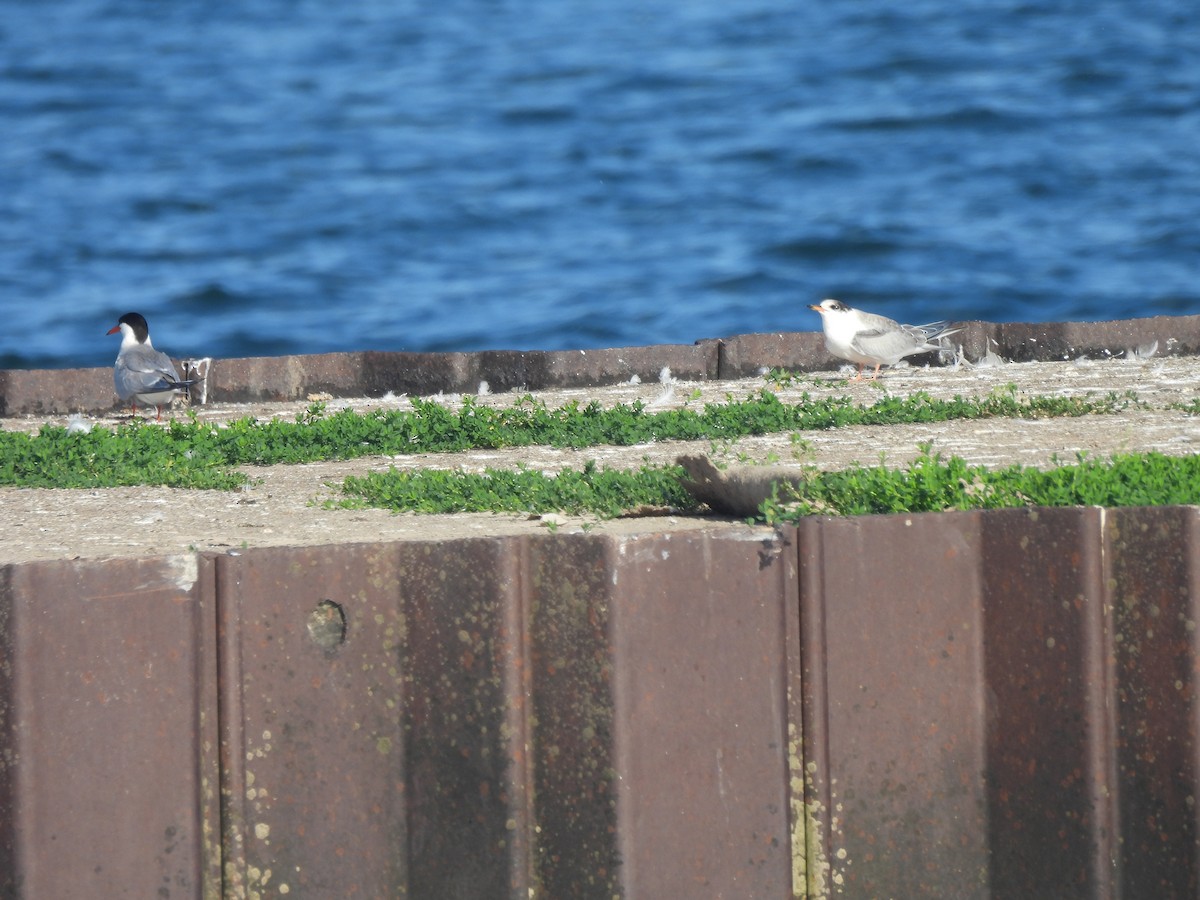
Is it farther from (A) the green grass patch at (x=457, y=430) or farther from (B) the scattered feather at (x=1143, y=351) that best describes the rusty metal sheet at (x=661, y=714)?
(B) the scattered feather at (x=1143, y=351)

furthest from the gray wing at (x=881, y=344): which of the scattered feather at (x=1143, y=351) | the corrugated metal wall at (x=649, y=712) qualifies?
the corrugated metal wall at (x=649, y=712)

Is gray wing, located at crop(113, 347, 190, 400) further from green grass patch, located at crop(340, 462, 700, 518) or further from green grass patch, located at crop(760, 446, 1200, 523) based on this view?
green grass patch, located at crop(760, 446, 1200, 523)

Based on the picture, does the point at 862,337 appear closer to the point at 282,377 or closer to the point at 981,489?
the point at 282,377

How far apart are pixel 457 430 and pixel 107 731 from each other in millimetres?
3898

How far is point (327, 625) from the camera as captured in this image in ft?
15.8

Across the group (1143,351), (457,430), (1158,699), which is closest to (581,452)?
(457,430)

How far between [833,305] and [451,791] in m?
7.21

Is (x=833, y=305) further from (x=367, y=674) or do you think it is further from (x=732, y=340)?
(x=367, y=674)

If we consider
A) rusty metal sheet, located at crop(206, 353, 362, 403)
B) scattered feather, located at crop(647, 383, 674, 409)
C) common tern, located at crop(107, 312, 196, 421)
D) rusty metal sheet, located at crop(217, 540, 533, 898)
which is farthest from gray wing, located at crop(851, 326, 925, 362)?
rusty metal sheet, located at crop(217, 540, 533, 898)

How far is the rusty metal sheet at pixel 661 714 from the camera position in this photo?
188 inches

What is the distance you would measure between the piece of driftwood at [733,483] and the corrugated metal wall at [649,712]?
834mm

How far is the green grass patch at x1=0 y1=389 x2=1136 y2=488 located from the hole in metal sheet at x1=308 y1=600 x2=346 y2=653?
3040 mm

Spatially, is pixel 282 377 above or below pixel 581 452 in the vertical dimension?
above

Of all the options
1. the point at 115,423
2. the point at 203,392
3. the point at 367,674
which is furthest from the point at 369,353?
the point at 367,674
